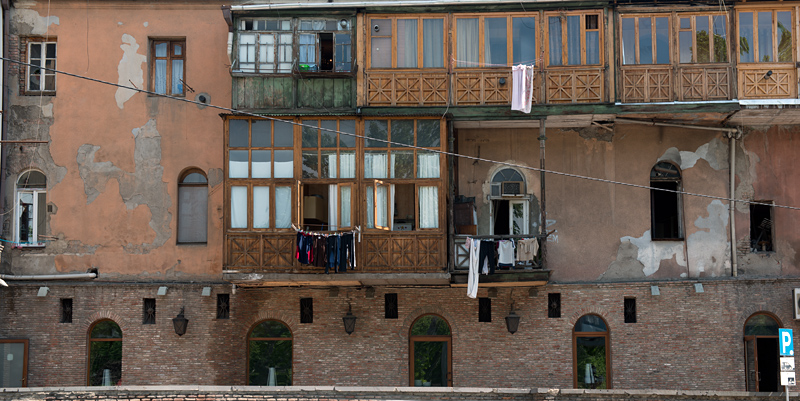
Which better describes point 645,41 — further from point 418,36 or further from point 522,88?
point 418,36

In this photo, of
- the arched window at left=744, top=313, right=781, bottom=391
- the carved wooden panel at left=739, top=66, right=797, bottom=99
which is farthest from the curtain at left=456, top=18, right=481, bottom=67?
the arched window at left=744, top=313, right=781, bottom=391

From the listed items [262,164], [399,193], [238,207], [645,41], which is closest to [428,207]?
[399,193]

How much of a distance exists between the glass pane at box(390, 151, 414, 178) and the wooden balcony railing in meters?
1.52

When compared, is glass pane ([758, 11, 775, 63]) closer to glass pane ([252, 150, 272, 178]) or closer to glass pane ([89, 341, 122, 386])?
glass pane ([252, 150, 272, 178])

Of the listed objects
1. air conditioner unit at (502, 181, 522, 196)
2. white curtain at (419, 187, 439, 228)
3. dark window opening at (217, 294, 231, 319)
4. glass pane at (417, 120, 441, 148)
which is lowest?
dark window opening at (217, 294, 231, 319)

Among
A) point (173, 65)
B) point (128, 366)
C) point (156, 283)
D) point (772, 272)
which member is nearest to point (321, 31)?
point (173, 65)

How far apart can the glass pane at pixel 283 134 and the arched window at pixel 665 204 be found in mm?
9680

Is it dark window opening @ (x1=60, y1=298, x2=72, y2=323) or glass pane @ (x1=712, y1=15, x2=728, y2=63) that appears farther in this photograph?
dark window opening @ (x1=60, y1=298, x2=72, y2=323)

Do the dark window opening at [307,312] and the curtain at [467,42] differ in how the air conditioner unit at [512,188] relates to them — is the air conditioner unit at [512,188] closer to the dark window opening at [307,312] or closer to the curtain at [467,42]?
the curtain at [467,42]

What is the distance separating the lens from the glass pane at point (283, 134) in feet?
71.5

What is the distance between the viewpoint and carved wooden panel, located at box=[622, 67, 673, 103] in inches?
858

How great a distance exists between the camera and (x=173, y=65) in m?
23.8

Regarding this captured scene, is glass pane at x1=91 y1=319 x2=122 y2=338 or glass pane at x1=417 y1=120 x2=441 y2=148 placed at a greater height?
glass pane at x1=417 y1=120 x2=441 y2=148

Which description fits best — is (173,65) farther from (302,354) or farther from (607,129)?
(607,129)
